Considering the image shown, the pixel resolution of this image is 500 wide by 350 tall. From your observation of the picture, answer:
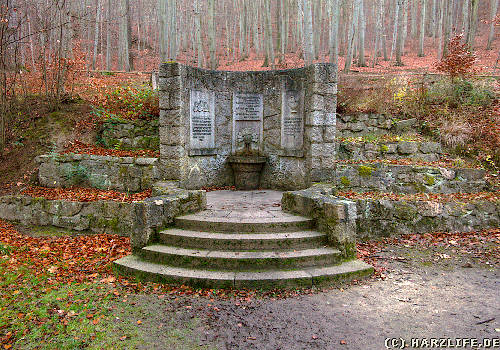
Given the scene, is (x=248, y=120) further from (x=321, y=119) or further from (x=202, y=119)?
(x=321, y=119)

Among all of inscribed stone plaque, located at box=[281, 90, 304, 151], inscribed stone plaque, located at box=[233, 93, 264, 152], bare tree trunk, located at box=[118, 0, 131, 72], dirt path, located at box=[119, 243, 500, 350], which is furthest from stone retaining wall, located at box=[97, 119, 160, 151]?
bare tree trunk, located at box=[118, 0, 131, 72]

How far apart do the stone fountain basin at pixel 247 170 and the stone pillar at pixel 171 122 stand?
1517 mm

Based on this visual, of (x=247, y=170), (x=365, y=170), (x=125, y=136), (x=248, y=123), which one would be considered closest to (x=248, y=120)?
(x=248, y=123)

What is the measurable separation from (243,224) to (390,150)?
6.64 meters

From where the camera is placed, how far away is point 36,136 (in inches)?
323

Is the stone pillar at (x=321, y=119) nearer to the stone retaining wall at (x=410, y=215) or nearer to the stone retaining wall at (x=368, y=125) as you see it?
the stone retaining wall at (x=410, y=215)

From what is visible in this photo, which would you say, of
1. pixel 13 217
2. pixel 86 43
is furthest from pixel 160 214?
pixel 86 43

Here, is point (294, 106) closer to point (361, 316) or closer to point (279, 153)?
point (279, 153)

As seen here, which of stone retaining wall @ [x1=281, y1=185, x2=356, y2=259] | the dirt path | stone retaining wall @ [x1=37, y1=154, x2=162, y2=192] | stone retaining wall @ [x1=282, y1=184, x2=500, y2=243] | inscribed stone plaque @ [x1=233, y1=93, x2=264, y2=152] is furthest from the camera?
inscribed stone plaque @ [x1=233, y1=93, x2=264, y2=152]

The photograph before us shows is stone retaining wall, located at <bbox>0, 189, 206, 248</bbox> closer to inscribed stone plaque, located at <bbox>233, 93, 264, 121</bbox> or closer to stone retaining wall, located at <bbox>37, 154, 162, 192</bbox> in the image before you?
stone retaining wall, located at <bbox>37, 154, 162, 192</bbox>

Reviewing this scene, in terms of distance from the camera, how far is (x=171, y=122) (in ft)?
22.8

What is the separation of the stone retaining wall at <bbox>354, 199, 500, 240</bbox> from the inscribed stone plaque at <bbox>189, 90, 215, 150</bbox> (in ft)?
13.2

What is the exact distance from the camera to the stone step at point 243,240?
4613 mm

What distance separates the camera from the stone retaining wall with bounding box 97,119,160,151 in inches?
→ 340
